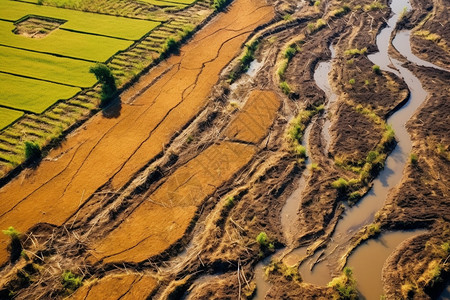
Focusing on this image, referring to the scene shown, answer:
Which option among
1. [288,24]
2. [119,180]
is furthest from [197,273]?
[288,24]

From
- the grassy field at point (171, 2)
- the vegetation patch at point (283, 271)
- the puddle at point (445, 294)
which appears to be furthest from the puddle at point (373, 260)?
the grassy field at point (171, 2)

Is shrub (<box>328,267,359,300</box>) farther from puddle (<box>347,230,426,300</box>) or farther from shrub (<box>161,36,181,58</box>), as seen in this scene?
shrub (<box>161,36,181,58</box>)

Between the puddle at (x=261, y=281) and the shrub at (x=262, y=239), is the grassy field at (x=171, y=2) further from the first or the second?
the puddle at (x=261, y=281)

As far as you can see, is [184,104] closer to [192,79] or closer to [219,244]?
[192,79]

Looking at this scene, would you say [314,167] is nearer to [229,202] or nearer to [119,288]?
[229,202]

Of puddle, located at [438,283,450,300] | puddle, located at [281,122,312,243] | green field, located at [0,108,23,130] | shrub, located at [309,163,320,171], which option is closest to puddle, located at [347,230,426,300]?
puddle, located at [438,283,450,300]
